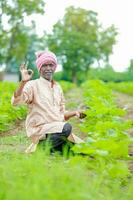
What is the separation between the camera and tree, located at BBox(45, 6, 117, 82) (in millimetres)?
57281

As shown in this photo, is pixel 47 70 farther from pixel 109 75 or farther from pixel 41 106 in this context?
pixel 109 75

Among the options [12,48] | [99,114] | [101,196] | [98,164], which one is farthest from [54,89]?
[12,48]

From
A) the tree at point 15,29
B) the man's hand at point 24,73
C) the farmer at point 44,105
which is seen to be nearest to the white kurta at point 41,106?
the farmer at point 44,105

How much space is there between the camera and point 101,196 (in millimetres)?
3902

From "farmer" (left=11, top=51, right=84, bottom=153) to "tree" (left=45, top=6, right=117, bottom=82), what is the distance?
164 ft

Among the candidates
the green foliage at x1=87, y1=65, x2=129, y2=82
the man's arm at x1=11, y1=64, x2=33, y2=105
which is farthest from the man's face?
the green foliage at x1=87, y1=65, x2=129, y2=82

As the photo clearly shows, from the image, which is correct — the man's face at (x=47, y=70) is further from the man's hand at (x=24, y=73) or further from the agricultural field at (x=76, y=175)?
the agricultural field at (x=76, y=175)

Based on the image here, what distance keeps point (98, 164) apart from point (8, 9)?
3488 cm

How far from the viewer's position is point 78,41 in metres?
57.5

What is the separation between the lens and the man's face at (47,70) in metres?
6.69

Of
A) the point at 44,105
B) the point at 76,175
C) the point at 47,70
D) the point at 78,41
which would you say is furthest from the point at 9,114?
the point at 78,41

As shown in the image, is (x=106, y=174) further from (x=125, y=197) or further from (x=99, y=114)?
(x=99, y=114)

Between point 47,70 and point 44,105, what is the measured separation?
44cm

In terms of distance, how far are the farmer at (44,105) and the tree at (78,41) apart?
50.0 meters
